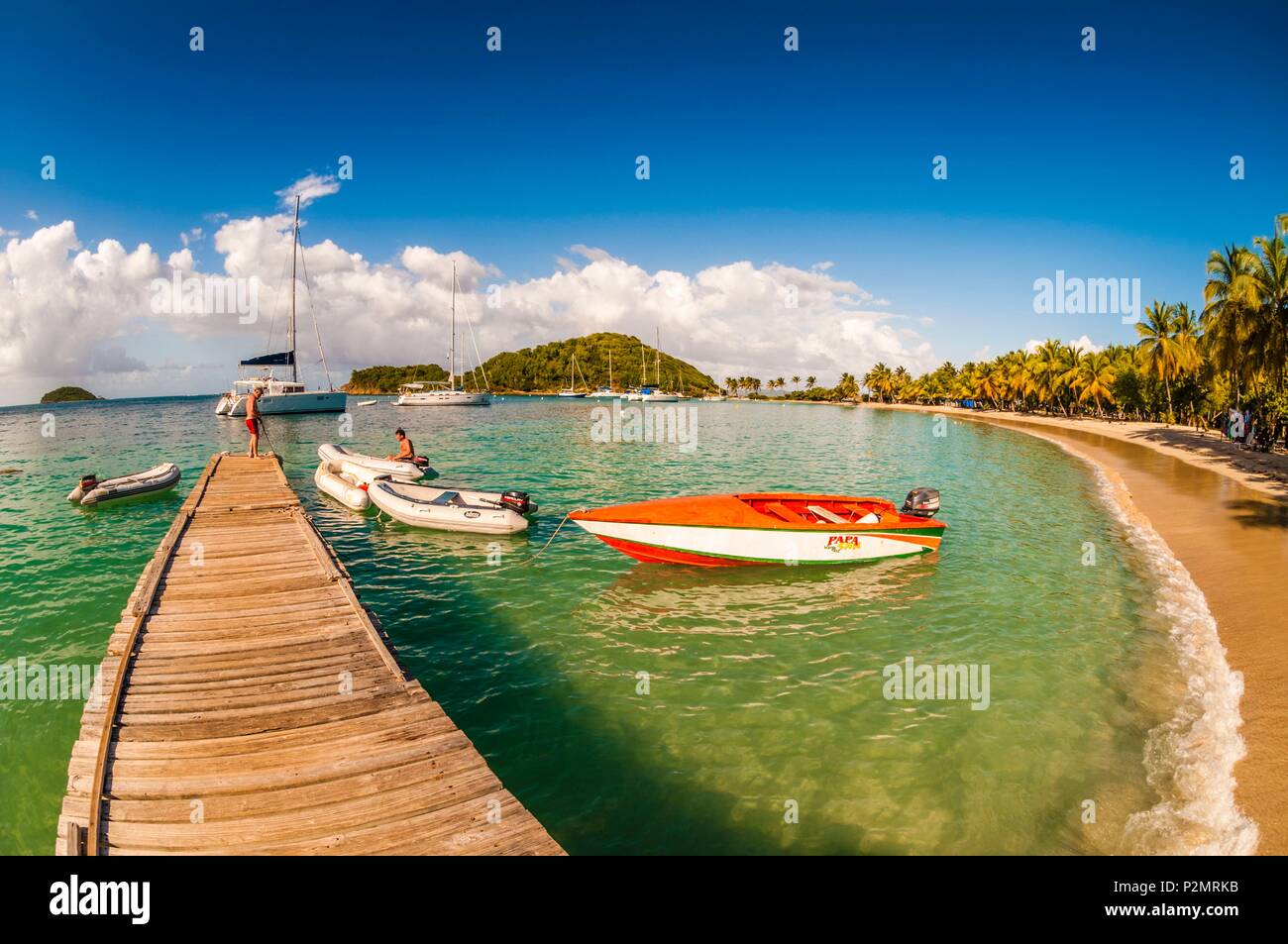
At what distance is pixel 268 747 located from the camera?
21.6 ft

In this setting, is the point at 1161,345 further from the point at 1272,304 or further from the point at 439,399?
the point at 439,399

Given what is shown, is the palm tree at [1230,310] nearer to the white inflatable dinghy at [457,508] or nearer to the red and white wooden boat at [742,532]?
the red and white wooden boat at [742,532]

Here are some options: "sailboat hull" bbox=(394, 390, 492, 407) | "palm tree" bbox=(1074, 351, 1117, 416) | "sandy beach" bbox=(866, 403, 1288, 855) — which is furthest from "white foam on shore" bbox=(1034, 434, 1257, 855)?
"sailboat hull" bbox=(394, 390, 492, 407)

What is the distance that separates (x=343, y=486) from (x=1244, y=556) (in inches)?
1251

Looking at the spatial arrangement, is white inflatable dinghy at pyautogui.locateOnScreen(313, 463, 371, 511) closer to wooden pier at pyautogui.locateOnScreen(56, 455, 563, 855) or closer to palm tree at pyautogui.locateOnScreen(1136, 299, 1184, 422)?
wooden pier at pyautogui.locateOnScreen(56, 455, 563, 855)

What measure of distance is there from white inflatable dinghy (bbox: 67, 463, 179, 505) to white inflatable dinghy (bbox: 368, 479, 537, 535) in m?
11.6

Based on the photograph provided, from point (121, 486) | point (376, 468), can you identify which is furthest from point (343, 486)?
point (121, 486)

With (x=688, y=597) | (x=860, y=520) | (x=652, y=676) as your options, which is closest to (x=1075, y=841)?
(x=652, y=676)

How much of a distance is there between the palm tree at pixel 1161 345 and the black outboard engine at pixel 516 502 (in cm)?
7050

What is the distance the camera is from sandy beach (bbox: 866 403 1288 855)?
301 inches

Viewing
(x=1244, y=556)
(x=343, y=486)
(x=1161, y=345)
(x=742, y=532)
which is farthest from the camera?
(x=1161, y=345)

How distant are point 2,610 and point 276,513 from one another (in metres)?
6.07
